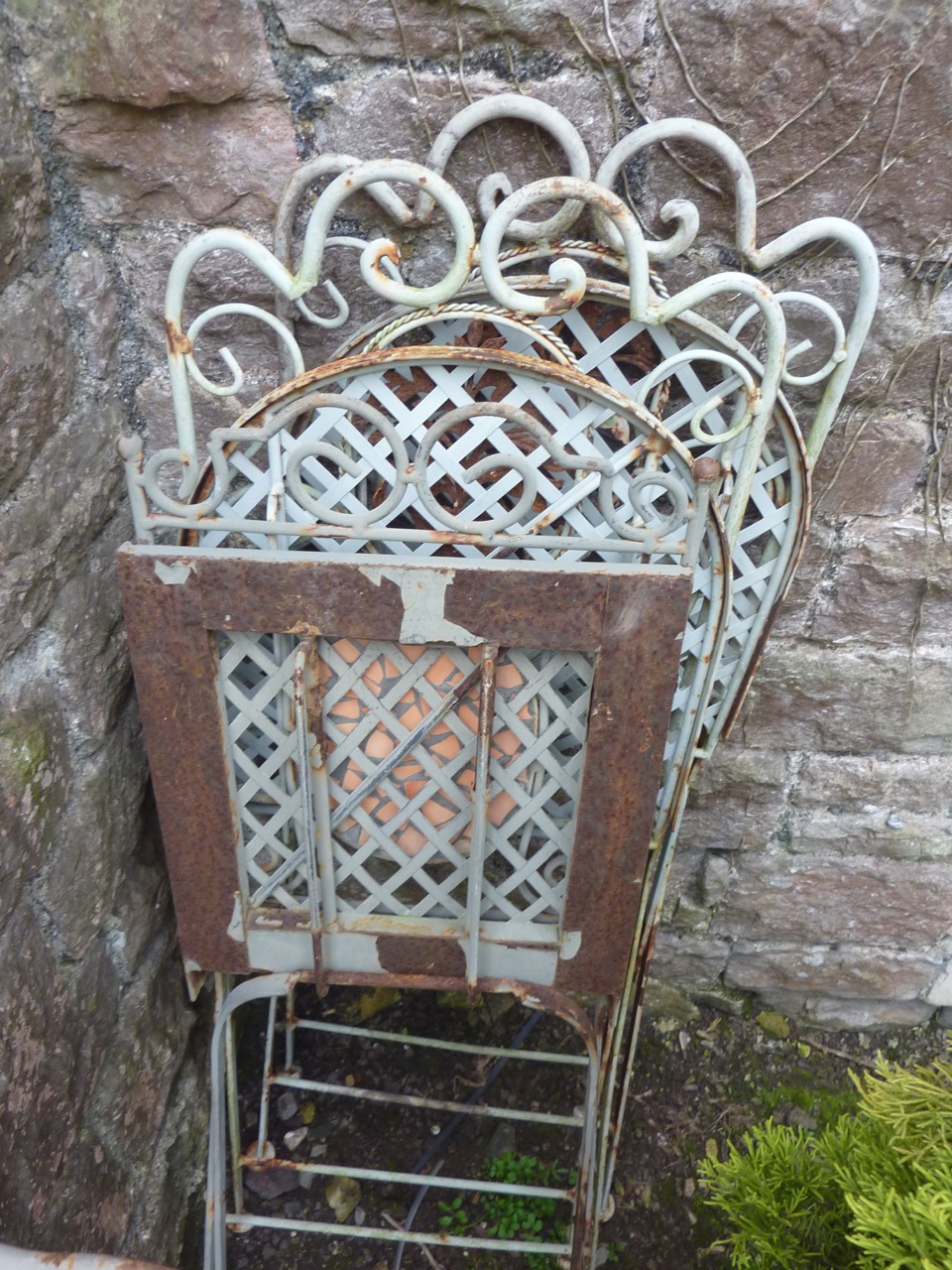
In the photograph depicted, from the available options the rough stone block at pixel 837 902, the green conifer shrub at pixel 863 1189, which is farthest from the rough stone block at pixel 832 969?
the green conifer shrub at pixel 863 1189

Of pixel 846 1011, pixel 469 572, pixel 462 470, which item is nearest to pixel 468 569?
pixel 469 572

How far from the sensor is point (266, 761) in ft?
3.68

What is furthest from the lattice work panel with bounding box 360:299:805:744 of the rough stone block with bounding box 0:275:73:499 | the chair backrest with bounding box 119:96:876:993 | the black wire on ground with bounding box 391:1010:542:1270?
the black wire on ground with bounding box 391:1010:542:1270

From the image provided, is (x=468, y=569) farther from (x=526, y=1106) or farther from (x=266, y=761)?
(x=526, y=1106)

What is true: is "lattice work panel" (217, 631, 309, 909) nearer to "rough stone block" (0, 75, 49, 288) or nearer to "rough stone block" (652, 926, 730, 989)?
"rough stone block" (0, 75, 49, 288)

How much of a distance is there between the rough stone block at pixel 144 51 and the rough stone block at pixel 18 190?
0.06 metres

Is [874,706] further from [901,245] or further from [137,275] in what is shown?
[137,275]

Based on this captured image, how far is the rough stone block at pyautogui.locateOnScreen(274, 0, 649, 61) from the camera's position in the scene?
1000mm

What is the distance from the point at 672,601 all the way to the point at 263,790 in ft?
1.86

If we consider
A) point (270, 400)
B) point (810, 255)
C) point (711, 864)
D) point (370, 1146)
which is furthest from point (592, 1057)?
point (810, 255)

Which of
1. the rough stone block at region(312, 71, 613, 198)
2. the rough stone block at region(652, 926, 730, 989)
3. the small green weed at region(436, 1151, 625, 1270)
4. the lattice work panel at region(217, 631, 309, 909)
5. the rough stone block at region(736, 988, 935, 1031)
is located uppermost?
the rough stone block at region(312, 71, 613, 198)

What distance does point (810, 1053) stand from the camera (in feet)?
6.01

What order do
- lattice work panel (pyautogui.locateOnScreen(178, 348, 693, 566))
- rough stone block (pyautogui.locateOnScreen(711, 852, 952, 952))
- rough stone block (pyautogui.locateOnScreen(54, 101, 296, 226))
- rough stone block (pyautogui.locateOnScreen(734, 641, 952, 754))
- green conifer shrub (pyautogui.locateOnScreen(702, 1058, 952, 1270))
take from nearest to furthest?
green conifer shrub (pyautogui.locateOnScreen(702, 1058, 952, 1270)) < lattice work panel (pyautogui.locateOnScreen(178, 348, 693, 566)) < rough stone block (pyautogui.locateOnScreen(54, 101, 296, 226)) < rough stone block (pyautogui.locateOnScreen(734, 641, 952, 754)) < rough stone block (pyautogui.locateOnScreen(711, 852, 952, 952))

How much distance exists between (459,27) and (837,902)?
155 centimetres
